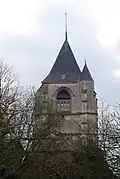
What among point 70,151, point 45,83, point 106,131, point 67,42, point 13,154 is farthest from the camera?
point 67,42

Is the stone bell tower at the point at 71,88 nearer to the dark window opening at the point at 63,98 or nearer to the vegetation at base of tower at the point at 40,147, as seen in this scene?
the dark window opening at the point at 63,98

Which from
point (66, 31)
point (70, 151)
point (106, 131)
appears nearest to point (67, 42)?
point (66, 31)

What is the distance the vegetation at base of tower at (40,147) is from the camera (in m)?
20.1

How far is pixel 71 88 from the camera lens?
2339 inches

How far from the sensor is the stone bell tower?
57141 mm

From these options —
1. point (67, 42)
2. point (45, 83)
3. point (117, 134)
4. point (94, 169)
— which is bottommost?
point (94, 169)

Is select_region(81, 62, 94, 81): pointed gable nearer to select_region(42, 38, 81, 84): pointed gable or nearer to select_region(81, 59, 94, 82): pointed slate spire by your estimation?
select_region(81, 59, 94, 82): pointed slate spire

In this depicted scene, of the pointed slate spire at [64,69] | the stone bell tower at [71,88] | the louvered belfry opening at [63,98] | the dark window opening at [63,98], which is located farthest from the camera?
the pointed slate spire at [64,69]

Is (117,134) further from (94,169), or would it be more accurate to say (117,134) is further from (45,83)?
(45,83)

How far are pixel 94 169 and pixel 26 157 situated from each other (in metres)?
5.01

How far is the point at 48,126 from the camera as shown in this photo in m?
22.5

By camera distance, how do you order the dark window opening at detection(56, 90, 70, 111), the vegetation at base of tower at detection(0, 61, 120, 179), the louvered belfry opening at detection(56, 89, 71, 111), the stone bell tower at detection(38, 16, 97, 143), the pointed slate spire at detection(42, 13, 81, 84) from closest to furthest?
the vegetation at base of tower at detection(0, 61, 120, 179) < the stone bell tower at detection(38, 16, 97, 143) < the louvered belfry opening at detection(56, 89, 71, 111) < the dark window opening at detection(56, 90, 70, 111) < the pointed slate spire at detection(42, 13, 81, 84)

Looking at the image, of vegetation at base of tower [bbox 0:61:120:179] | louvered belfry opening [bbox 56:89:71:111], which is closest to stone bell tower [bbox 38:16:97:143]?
louvered belfry opening [bbox 56:89:71:111]

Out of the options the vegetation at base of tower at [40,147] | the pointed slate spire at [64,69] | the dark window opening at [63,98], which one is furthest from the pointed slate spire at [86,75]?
the vegetation at base of tower at [40,147]
